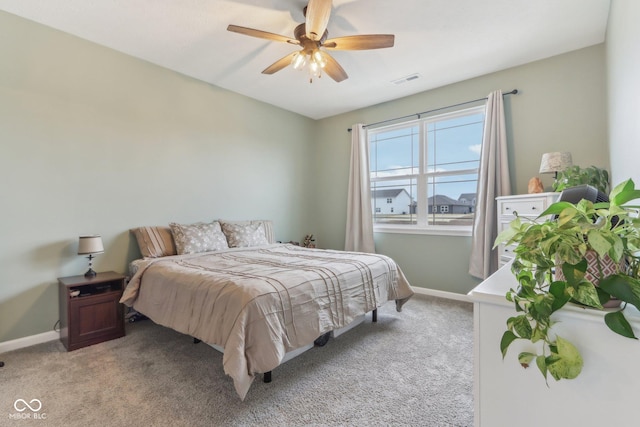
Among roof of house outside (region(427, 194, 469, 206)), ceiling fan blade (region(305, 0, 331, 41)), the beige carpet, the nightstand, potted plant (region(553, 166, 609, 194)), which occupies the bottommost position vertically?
the beige carpet

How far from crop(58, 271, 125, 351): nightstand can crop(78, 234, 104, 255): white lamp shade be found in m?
0.25

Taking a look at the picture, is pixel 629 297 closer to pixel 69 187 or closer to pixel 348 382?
pixel 348 382

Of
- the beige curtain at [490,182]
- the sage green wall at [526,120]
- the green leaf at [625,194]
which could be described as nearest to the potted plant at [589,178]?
the sage green wall at [526,120]

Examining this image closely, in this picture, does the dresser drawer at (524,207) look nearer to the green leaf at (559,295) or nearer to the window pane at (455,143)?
the window pane at (455,143)

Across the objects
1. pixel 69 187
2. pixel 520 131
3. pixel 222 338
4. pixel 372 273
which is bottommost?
pixel 222 338

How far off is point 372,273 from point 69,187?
289 centimetres

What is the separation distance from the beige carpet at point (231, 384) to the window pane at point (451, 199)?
161cm

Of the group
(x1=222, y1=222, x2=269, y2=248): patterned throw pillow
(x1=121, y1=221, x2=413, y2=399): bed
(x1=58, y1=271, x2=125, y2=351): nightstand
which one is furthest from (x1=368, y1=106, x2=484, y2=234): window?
(x1=58, y1=271, x2=125, y2=351): nightstand

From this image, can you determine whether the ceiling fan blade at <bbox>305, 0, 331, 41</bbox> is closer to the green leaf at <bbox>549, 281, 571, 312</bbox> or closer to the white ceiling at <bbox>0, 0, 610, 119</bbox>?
the white ceiling at <bbox>0, 0, 610, 119</bbox>

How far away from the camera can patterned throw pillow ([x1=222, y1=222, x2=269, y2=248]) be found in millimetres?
3519

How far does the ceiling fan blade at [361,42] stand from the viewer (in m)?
2.20

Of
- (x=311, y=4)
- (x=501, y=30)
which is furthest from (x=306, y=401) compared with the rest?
(x=501, y=30)

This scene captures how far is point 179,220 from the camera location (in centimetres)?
345

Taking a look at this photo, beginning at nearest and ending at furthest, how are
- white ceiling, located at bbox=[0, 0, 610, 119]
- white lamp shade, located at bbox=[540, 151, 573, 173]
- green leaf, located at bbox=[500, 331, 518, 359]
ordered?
green leaf, located at bbox=[500, 331, 518, 359] < white ceiling, located at bbox=[0, 0, 610, 119] < white lamp shade, located at bbox=[540, 151, 573, 173]
